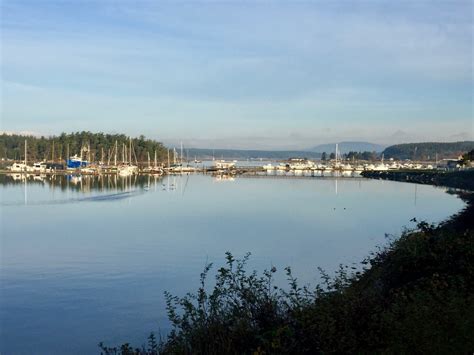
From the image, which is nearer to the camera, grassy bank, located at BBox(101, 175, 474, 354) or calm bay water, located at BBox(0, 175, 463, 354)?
grassy bank, located at BBox(101, 175, 474, 354)

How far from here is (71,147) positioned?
140 metres

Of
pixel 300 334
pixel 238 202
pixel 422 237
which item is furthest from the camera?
pixel 238 202

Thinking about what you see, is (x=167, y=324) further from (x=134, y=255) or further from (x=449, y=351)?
(x=134, y=255)

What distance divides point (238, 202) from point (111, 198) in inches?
478

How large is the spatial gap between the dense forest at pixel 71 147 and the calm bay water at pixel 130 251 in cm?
9320

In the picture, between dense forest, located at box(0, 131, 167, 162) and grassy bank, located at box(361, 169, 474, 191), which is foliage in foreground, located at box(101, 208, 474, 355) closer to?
grassy bank, located at box(361, 169, 474, 191)

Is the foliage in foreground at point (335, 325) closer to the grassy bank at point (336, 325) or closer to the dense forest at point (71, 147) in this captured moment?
the grassy bank at point (336, 325)

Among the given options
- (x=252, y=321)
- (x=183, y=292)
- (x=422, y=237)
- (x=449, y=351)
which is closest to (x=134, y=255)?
(x=183, y=292)

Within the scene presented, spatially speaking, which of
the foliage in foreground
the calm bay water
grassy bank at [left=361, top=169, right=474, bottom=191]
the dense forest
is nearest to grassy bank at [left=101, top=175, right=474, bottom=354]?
the foliage in foreground

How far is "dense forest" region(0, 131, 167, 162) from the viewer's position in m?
140

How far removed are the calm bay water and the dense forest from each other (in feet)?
306

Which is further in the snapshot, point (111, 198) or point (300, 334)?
point (111, 198)

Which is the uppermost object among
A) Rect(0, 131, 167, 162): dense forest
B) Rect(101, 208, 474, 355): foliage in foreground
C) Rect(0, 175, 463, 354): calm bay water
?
Rect(0, 131, 167, 162): dense forest

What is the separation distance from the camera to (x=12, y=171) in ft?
383
